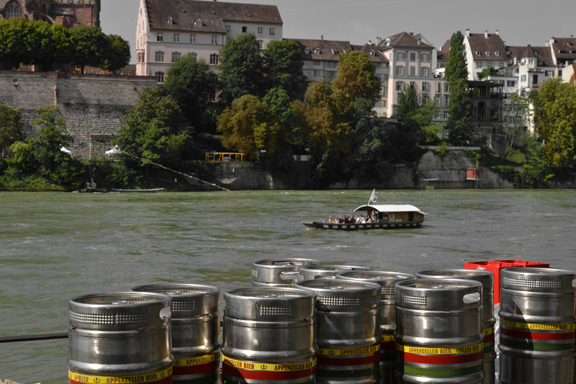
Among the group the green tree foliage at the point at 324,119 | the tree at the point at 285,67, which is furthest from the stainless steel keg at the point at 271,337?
the tree at the point at 285,67

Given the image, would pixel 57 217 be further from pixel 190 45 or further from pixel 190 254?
pixel 190 45

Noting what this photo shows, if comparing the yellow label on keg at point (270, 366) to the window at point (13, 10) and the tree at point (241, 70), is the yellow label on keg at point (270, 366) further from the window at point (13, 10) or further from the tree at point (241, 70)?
the window at point (13, 10)

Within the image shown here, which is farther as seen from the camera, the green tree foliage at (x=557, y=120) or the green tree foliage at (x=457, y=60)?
the green tree foliage at (x=457, y=60)

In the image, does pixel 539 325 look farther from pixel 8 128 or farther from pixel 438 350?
pixel 8 128

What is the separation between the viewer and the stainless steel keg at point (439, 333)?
457 cm

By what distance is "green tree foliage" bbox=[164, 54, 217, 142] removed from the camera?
245ft

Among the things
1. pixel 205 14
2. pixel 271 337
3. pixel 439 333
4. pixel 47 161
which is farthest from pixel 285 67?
pixel 271 337

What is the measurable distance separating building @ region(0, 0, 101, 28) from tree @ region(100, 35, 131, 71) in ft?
23.7

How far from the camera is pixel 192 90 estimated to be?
2968 inches

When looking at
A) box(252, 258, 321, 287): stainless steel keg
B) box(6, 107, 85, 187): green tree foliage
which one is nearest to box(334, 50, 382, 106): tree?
box(6, 107, 85, 187): green tree foliage

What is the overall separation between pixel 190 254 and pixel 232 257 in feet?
5.66

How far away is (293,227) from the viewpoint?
110ft

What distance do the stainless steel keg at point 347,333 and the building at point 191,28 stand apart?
82434 mm

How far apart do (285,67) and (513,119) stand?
34993 millimetres
